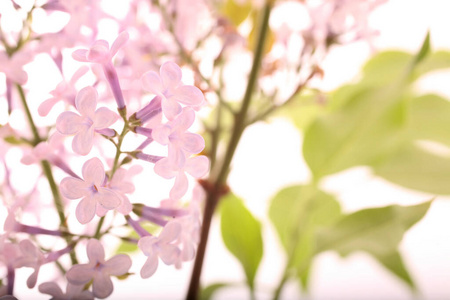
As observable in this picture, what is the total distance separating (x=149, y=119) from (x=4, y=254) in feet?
0.27

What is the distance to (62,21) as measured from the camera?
0.30 m

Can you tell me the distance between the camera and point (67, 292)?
7.8 inches

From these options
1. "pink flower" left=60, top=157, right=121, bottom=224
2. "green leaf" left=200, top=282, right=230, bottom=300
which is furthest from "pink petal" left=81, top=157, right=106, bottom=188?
"green leaf" left=200, top=282, right=230, bottom=300

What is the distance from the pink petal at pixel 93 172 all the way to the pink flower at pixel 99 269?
0.09 ft

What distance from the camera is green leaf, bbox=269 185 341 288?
0.40m

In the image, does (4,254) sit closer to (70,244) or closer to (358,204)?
(70,244)

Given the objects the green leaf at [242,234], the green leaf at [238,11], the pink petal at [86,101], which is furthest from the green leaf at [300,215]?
the pink petal at [86,101]

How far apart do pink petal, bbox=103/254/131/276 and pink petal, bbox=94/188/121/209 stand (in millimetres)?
26

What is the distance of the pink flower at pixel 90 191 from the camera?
18 cm

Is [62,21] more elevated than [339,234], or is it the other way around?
[62,21]

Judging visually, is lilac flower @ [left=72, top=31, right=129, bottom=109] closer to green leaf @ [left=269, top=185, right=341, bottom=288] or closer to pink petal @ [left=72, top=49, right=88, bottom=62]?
pink petal @ [left=72, top=49, right=88, bottom=62]

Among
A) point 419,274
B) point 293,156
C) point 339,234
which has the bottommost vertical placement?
point 419,274

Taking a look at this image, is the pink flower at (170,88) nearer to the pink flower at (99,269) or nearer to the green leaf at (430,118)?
the pink flower at (99,269)

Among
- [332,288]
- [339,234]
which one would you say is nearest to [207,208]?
[339,234]
